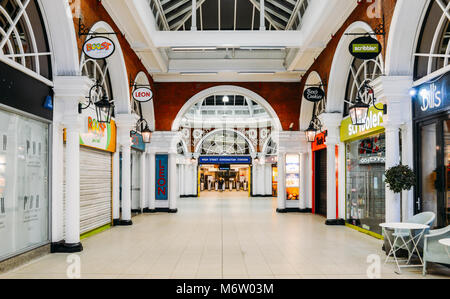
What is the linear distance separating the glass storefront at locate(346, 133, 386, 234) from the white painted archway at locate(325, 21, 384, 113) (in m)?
1.12

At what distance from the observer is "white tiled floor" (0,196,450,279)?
17.5 ft

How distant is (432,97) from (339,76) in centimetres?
441

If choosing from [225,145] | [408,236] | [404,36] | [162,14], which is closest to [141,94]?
[162,14]

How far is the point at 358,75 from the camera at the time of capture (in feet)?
31.6

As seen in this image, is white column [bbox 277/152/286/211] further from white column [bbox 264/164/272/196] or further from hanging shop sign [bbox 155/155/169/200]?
white column [bbox 264/164/272/196]

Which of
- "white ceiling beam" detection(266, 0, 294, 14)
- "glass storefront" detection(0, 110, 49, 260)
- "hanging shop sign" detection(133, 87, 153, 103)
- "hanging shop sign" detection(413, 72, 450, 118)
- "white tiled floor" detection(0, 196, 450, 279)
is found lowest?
"white tiled floor" detection(0, 196, 450, 279)

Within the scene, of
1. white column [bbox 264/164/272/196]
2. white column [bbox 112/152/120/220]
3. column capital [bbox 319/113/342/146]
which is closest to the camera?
white column [bbox 112/152/120/220]

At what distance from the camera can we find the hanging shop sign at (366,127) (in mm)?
7809

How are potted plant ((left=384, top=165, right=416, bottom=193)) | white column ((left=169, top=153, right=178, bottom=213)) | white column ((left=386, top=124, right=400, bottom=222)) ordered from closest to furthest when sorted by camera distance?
1. potted plant ((left=384, top=165, right=416, bottom=193))
2. white column ((left=386, top=124, right=400, bottom=222))
3. white column ((left=169, top=153, right=178, bottom=213))

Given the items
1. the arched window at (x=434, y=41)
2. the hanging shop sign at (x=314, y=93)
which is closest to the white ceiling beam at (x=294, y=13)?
the hanging shop sign at (x=314, y=93)

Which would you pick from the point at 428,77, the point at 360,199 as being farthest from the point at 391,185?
the point at 360,199

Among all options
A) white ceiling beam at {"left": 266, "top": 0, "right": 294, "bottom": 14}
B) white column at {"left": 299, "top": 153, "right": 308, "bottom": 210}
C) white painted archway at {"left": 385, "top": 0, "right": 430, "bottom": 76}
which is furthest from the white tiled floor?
white ceiling beam at {"left": 266, "top": 0, "right": 294, "bottom": 14}

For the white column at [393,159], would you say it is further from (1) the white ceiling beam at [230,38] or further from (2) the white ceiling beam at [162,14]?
(2) the white ceiling beam at [162,14]
